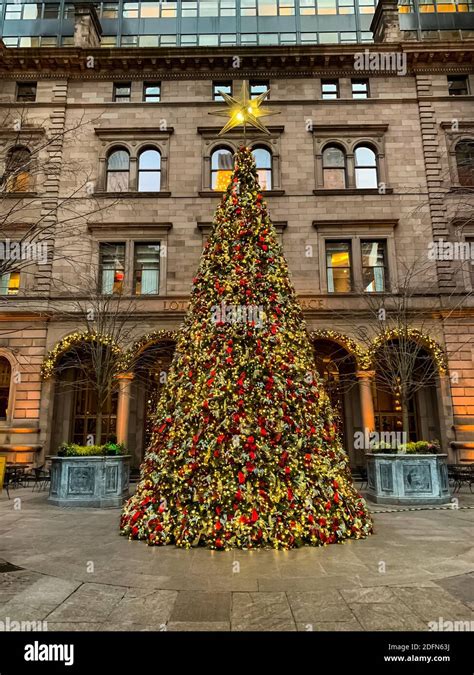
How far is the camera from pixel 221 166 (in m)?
19.5

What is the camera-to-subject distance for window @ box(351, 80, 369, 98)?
20.3 meters

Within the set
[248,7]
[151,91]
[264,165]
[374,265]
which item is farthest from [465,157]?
[248,7]

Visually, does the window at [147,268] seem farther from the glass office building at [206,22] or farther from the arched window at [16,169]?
the glass office building at [206,22]

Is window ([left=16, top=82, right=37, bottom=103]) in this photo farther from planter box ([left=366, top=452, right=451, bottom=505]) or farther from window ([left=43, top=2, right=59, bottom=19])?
planter box ([left=366, top=452, right=451, bottom=505])

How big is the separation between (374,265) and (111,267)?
448 inches

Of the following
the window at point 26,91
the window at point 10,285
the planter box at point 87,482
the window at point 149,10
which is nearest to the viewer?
the planter box at point 87,482

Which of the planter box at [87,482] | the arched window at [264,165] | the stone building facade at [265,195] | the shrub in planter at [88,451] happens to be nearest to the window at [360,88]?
the stone building facade at [265,195]

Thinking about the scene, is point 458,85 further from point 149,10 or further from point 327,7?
point 149,10

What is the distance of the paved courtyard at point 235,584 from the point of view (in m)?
3.82

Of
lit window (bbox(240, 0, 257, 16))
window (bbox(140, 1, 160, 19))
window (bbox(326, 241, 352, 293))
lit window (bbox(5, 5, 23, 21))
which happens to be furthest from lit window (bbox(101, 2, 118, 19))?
window (bbox(326, 241, 352, 293))

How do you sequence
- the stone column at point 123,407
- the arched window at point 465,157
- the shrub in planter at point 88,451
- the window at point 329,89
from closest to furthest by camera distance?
the shrub in planter at point 88,451, the stone column at point 123,407, the arched window at point 465,157, the window at point 329,89

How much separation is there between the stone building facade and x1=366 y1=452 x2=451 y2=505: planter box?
5749mm

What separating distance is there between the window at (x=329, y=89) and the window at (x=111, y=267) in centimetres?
1201
